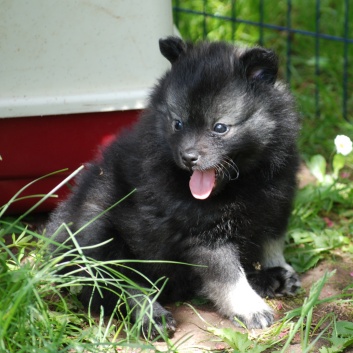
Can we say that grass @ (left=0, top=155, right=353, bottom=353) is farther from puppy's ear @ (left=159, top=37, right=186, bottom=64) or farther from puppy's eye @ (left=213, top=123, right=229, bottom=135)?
puppy's ear @ (left=159, top=37, right=186, bottom=64)

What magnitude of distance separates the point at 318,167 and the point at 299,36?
7.38 feet

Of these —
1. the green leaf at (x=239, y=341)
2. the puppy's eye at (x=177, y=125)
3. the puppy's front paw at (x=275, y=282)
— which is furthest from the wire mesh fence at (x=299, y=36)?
the green leaf at (x=239, y=341)

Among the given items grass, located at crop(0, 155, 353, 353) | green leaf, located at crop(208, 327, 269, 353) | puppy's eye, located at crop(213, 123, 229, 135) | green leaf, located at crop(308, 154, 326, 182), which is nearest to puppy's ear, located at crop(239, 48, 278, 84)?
puppy's eye, located at crop(213, 123, 229, 135)

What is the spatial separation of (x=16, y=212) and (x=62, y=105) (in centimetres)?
79

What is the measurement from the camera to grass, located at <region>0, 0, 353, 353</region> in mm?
3119

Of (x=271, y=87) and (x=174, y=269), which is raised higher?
(x=271, y=87)

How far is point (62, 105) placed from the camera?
4.58 meters

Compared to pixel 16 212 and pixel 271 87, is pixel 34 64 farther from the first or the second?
pixel 271 87

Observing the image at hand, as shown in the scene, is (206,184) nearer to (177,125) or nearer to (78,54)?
(177,125)

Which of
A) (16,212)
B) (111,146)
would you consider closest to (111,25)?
(111,146)

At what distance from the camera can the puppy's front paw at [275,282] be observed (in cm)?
407

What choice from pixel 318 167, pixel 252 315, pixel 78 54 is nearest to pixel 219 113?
pixel 252 315

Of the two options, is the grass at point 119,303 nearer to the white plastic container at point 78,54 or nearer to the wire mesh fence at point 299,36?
the white plastic container at point 78,54

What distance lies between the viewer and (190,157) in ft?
11.5
